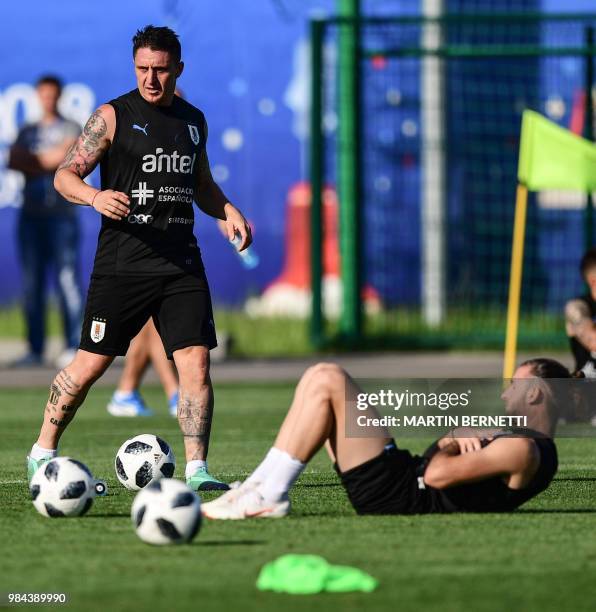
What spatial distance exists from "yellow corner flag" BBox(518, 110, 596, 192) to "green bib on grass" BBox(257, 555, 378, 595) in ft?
31.8

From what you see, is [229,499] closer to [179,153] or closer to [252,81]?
[179,153]

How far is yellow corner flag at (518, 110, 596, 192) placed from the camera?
49.3 ft

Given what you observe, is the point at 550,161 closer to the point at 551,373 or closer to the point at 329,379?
the point at 551,373

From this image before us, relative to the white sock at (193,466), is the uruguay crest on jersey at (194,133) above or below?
above

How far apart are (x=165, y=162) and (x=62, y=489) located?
2029mm

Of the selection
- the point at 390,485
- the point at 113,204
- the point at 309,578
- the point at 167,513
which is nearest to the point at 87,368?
the point at 113,204

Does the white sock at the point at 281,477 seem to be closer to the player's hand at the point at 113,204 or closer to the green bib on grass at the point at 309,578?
the green bib on grass at the point at 309,578

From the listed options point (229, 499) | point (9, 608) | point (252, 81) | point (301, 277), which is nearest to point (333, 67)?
point (252, 81)

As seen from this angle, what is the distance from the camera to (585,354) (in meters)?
12.5

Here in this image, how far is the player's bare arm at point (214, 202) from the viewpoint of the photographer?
8867 mm

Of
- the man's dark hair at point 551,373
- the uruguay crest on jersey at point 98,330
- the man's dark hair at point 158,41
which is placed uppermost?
the man's dark hair at point 158,41

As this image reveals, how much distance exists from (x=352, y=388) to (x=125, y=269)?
1.97 metres

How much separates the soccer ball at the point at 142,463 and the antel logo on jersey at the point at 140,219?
111 centimetres

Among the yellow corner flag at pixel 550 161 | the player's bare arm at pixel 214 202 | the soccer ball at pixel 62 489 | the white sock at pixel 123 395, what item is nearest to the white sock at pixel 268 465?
the soccer ball at pixel 62 489
